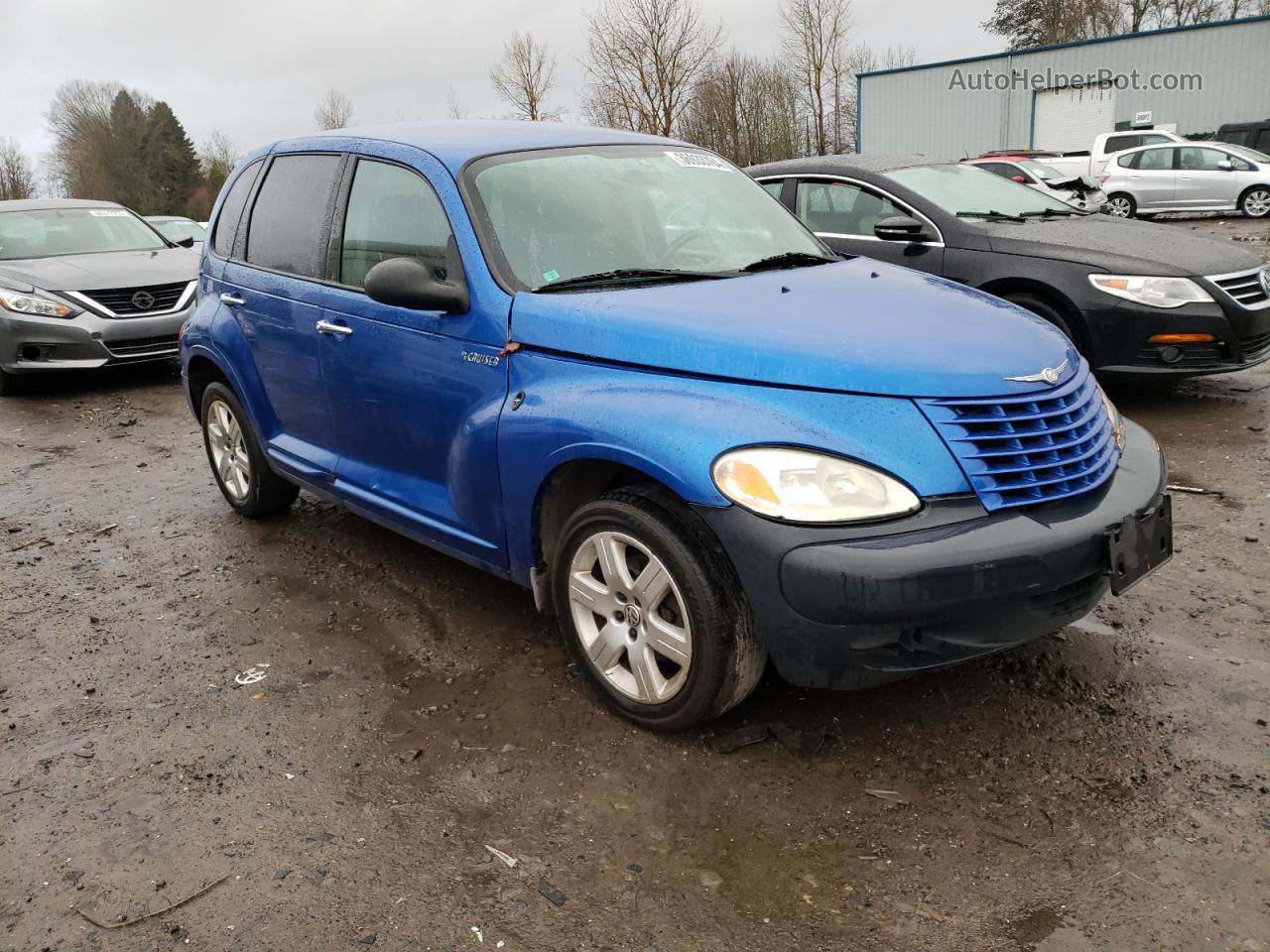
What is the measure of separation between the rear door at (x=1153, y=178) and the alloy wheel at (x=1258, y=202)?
4.29ft

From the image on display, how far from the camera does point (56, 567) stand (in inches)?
200

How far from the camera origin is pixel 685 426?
2.86 metres

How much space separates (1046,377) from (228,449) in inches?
163

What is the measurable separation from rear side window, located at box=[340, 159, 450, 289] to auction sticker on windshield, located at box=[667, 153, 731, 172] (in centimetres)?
107

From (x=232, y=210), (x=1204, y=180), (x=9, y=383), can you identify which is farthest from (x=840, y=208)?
(x=1204, y=180)

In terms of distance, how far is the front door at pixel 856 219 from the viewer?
688cm

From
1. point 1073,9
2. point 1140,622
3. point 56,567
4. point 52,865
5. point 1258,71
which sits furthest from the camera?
point 1073,9

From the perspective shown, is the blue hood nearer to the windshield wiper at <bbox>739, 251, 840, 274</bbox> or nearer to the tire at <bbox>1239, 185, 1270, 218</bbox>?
the windshield wiper at <bbox>739, 251, 840, 274</bbox>

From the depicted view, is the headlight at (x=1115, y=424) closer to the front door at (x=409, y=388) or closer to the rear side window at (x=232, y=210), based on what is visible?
the front door at (x=409, y=388)

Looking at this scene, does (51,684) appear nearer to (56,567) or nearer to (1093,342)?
(56,567)

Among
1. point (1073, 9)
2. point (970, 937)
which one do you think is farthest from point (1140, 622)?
point (1073, 9)

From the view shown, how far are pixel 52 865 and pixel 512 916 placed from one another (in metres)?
1.27

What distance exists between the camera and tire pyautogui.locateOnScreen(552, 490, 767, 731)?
113 inches
